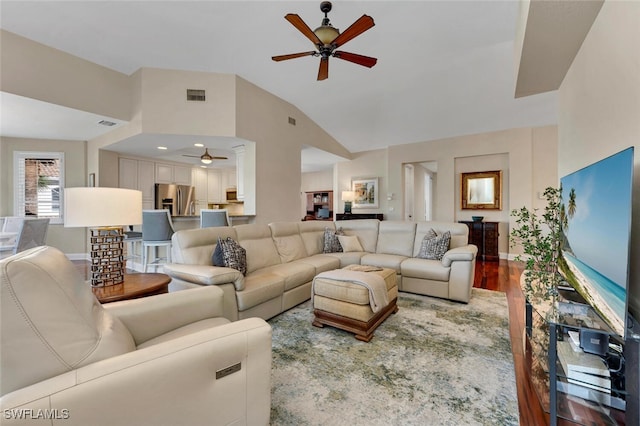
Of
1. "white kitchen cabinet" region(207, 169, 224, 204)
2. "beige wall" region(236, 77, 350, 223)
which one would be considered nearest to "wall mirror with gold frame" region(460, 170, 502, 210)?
"beige wall" region(236, 77, 350, 223)

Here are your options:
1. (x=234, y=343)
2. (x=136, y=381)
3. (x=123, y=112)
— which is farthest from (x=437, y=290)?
(x=123, y=112)

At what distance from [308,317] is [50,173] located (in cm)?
668

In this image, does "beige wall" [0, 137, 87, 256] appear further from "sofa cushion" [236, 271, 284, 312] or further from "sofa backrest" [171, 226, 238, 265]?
"sofa cushion" [236, 271, 284, 312]

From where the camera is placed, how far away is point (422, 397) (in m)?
1.67

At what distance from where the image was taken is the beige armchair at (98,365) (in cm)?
81

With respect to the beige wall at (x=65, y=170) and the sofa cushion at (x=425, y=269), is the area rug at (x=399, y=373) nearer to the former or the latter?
the sofa cushion at (x=425, y=269)

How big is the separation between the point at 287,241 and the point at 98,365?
117 inches

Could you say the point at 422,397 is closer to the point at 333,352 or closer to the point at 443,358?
the point at 443,358

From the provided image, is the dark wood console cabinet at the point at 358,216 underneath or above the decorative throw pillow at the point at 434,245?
above

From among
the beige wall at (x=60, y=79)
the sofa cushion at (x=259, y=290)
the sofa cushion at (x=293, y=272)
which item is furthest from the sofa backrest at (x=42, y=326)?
the beige wall at (x=60, y=79)

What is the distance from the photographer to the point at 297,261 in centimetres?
368

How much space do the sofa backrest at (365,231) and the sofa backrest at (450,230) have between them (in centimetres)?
67

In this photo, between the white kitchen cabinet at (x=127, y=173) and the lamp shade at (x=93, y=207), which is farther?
the white kitchen cabinet at (x=127, y=173)

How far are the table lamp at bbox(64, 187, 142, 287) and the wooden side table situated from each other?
105 mm
